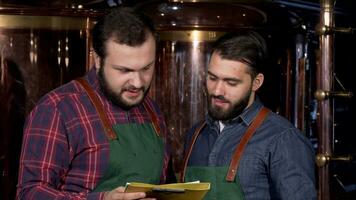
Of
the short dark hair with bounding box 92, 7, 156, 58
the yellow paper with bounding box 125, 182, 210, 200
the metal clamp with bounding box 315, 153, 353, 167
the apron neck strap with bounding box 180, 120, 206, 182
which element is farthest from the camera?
the metal clamp with bounding box 315, 153, 353, 167

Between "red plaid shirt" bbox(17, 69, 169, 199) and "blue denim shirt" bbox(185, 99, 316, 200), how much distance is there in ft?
1.74

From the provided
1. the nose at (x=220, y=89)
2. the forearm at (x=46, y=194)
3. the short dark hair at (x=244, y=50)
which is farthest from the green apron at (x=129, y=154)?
the short dark hair at (x=244, y=50)

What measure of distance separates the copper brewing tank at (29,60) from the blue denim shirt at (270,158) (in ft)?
3.83

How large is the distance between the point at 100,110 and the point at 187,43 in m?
1.24

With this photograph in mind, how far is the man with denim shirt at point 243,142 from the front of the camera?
2.42 m

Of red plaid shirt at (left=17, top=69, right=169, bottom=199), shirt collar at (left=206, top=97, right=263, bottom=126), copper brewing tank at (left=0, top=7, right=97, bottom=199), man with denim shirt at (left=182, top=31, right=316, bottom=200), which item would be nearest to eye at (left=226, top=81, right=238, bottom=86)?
man with denim shirt at (left=182, top=31, right=316, bottom=200)

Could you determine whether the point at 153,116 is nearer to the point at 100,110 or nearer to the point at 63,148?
the point at 100,110

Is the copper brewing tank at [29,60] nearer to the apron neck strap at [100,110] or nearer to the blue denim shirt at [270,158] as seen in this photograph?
the apron neck strap at [100,110]

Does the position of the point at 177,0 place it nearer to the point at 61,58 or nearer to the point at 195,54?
the point at 195,54

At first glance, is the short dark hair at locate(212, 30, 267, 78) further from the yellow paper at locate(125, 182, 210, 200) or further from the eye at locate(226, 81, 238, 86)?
the yellow paper at locate(125, 182, 210, 200)

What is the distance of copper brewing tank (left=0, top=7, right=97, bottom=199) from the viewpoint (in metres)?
3.26

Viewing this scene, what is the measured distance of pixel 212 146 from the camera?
2654 millimetres

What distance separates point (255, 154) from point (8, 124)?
1.54m

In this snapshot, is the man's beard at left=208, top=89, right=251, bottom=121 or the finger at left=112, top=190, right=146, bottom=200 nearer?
the finger at left=112, top=190, right=146, bottom=200
